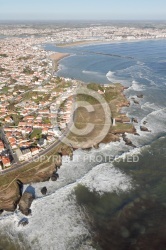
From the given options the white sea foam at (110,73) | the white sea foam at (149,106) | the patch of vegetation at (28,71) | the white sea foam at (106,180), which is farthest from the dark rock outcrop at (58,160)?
the patch of vegetation at (28,71)

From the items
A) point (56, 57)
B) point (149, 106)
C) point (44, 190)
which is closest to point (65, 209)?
point (44, 190)

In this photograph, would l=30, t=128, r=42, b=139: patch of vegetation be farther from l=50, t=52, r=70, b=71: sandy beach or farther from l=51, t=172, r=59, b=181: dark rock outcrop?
l=50, t=52, r=70, b=71: sandy beach

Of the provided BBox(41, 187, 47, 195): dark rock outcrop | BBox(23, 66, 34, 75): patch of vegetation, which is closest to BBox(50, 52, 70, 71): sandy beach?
BBox(23, 66, 34, 75): patch of vegetation

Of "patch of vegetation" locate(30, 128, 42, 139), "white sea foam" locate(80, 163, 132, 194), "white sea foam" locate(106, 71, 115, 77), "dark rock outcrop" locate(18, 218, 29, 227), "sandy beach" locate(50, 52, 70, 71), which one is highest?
"sandy beach" locate(50, 52, 70, 71)

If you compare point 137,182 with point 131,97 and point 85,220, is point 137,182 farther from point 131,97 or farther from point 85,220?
point 131,97

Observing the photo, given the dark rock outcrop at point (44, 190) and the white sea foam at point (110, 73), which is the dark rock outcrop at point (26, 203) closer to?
the dark rock outcrop at point (44, 190)

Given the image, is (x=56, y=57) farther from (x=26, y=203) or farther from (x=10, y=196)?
(x=26, y=203)

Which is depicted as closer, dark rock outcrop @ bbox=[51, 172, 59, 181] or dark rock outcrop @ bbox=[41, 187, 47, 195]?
dark rock outcrop @ bbox=[41, 187, 47, 195]

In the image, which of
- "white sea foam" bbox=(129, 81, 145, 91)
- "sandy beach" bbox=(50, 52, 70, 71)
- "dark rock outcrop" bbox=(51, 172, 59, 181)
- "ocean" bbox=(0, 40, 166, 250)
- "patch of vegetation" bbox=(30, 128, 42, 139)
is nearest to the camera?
"ocean" bbox=(0, 40, 166, 250)
